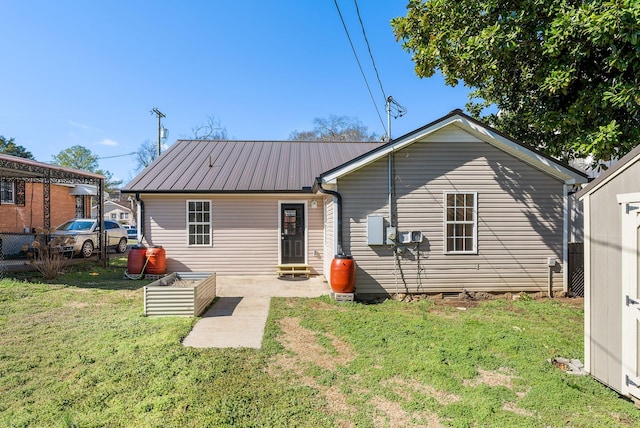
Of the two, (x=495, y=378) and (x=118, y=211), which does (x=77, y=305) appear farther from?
(x=118, y=211)

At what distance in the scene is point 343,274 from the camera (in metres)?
6.77

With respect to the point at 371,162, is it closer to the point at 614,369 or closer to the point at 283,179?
the point at 283,179

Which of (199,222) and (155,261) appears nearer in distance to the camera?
(155,261)

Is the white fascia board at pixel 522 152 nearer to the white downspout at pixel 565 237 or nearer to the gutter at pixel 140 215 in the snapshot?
the white downspout at pixel 565 237

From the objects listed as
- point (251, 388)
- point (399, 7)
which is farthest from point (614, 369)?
point (399, 7)

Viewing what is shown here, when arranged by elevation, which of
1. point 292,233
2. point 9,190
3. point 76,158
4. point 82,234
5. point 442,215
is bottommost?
point 82,234

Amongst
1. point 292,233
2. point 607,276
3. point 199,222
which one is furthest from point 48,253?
point 607,276

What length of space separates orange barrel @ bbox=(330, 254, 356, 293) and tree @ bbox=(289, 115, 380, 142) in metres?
28.0

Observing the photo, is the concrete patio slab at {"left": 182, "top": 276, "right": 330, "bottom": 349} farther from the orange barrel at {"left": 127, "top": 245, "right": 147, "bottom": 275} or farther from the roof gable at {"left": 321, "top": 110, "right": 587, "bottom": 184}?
the roof gable at {"left": 321, "top": 110, "right": 587, "bottom": 184}

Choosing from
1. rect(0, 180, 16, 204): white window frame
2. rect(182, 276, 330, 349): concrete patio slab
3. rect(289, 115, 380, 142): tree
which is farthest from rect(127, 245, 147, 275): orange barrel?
rect(289, 115, 380, 142): tree

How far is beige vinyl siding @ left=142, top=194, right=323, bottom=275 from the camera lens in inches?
375

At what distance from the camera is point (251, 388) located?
338 centimetres

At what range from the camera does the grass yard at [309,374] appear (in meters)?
2.95

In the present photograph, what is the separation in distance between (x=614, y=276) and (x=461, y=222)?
3963 mm
